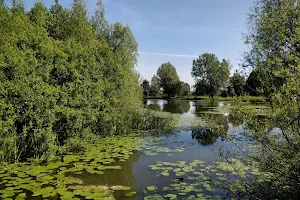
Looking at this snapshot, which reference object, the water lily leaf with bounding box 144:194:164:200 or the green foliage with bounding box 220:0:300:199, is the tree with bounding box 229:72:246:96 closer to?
the green foliage with bounding box 220:0:300:199

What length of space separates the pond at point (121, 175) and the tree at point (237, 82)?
2.46ft

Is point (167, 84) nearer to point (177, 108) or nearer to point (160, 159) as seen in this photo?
point (177, 108)

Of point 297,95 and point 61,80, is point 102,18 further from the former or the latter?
point 297,95

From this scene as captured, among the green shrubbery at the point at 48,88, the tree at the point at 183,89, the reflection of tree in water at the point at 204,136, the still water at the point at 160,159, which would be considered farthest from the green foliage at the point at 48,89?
the tree at the point at 183,89

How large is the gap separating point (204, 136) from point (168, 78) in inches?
2148

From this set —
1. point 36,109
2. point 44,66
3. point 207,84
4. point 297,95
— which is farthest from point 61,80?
point 207,84

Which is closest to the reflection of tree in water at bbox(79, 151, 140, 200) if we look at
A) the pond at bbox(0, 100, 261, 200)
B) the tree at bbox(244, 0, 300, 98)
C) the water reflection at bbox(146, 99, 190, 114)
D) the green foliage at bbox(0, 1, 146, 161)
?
the pond at bbox(0, 100, 261, 200)

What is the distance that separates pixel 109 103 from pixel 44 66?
4014mm

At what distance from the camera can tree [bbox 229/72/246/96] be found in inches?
190

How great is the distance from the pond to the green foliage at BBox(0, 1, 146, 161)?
2.94ft

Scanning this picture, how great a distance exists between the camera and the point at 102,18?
16.3 metres

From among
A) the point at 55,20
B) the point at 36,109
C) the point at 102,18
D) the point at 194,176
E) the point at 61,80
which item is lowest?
the point at 194,176

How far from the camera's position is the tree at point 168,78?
67.7 meters

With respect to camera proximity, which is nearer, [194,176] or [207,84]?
[194,176]
